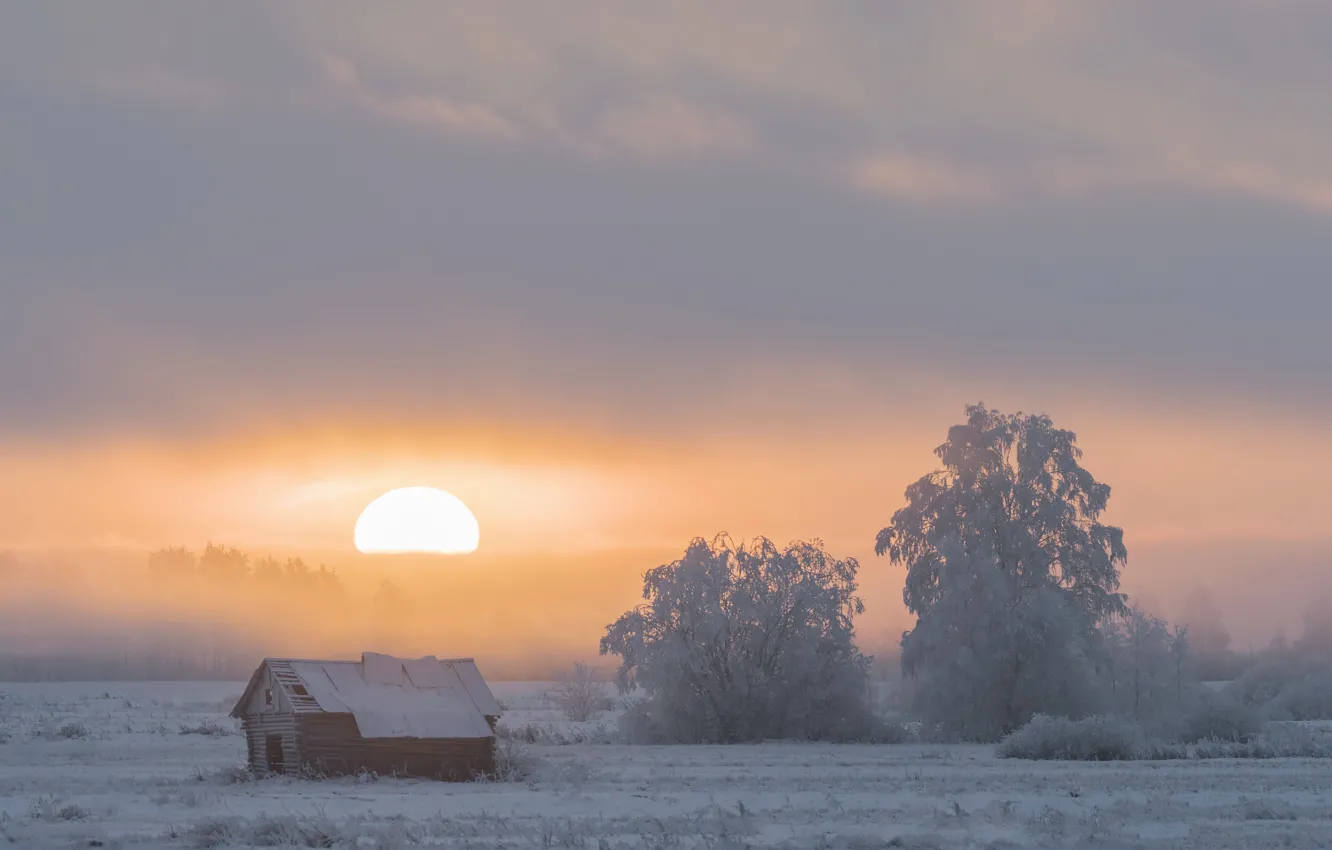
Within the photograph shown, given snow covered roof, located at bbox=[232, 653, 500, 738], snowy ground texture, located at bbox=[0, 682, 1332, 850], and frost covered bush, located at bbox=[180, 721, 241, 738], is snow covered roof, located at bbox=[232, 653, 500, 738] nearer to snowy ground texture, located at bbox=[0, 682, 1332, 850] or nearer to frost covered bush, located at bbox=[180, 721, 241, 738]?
snowy ground texture, located at bbox=[0, 682, 1332, 850]

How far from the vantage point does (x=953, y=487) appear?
6419cm

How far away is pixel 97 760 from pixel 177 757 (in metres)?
2.93

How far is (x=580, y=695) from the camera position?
89125mm

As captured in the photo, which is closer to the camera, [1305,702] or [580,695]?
[1305,702]

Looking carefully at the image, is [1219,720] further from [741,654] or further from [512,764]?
[512,764]

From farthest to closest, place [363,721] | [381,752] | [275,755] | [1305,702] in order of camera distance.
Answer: [1305,702], [275,755], [381,752], [363,721]

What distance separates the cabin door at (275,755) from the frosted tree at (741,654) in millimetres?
20989

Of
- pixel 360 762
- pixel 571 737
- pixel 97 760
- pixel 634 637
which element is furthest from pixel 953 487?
pixel 97 760

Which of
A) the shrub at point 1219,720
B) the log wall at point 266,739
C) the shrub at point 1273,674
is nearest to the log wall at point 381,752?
the log wall at point 266,739

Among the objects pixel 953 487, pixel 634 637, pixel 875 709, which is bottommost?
pixel 875 709

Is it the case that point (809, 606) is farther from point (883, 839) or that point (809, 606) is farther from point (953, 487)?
point (883, 839)

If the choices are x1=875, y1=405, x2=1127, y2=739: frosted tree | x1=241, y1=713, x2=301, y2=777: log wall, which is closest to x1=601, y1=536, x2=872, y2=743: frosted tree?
x1=875, y1=405, x2=1127, y2=739: frosted tree

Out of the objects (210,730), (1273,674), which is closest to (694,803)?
(210,730)

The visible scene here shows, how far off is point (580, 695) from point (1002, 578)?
36357mm
